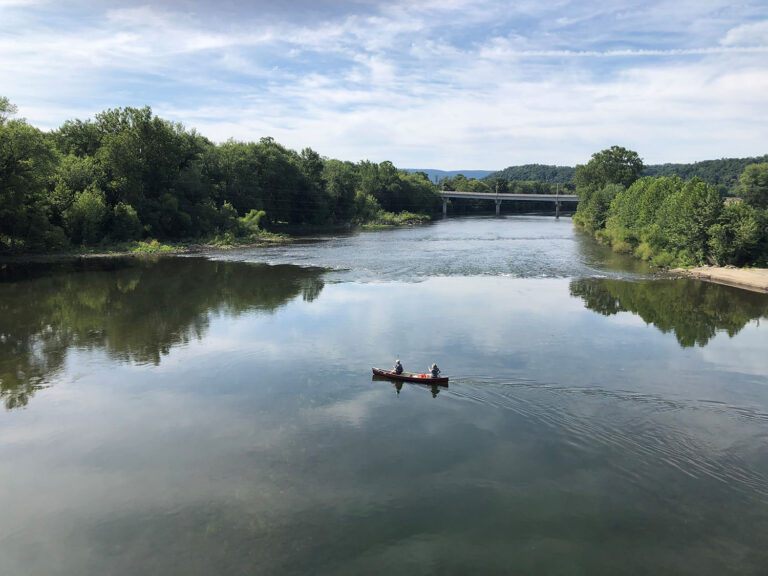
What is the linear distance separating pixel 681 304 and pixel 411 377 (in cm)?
2956

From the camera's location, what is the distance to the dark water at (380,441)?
45.5 ft

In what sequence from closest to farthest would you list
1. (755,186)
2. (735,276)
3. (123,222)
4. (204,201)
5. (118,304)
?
1. (118,304)
2. (735,276)
3. (123,222)
4. (204,201)
5. (755,186)

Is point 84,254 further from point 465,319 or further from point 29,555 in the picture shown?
point 29,555

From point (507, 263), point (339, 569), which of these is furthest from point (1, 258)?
point (339, 569)

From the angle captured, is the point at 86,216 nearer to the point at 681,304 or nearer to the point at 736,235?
the point at 681,304

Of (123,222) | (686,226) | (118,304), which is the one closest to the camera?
(118,304)

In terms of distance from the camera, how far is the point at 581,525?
14.7 m

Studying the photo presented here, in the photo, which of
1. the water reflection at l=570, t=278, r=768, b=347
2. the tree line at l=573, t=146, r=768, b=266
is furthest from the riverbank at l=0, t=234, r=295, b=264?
the tree line at l=573, t=146, r=768, b=266

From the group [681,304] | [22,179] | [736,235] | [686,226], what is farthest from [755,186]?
[22,179]

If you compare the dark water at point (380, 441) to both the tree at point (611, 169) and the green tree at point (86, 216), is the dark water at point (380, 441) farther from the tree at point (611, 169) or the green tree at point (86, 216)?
the tree at point (611, 169)

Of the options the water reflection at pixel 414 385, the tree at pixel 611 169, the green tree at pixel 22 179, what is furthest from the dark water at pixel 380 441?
the tree at pixel 611 169

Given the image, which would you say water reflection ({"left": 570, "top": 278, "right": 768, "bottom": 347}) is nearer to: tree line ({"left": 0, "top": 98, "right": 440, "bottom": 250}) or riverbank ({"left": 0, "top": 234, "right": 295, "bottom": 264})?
riverbank ({"left": 0, "top": 234, "right": 295, "bottom": 264})

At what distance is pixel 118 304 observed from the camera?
40.9 m

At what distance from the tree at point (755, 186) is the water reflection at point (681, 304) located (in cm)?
7172
